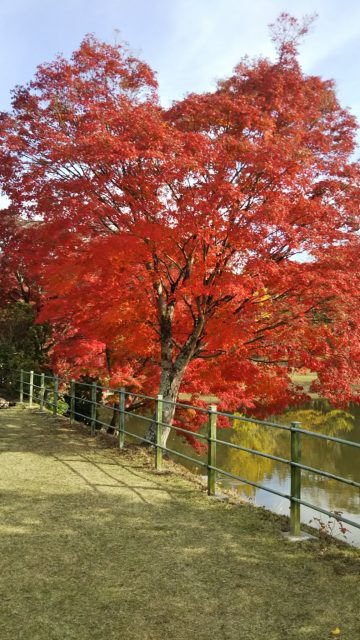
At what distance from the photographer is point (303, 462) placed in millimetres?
22562

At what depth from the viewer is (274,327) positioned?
10.6 m

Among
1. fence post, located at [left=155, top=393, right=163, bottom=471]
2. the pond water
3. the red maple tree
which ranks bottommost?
the pond water

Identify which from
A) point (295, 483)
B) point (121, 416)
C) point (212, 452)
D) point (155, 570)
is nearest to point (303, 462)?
point (121, 416)

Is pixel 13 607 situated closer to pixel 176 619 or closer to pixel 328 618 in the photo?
pixel 176 619

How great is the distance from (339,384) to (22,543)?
6960mm

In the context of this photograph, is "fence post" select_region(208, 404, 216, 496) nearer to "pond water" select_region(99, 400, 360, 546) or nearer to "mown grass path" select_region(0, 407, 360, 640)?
"mown grass path" select_region(0, 407, 360, 640)

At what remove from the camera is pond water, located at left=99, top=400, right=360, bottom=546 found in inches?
606

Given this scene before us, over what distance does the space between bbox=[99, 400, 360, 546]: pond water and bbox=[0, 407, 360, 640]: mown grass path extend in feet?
11.5

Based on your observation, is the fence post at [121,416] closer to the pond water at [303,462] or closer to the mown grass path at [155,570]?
the pond water at [303,462]

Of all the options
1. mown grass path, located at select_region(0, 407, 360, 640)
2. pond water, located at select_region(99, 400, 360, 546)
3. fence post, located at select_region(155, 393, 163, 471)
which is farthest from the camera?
pond water, located at select_region(99, 400, 360, 546)

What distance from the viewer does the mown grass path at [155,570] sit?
373 cm

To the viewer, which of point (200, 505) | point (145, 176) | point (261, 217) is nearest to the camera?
point (200, 505)

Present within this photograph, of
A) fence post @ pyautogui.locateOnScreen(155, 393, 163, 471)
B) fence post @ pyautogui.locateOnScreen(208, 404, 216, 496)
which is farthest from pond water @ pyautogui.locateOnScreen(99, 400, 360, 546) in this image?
fence post @ pyautogui.locateOnScreen(208, 404, 216, 496)

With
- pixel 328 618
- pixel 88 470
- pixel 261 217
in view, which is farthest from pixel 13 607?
pixel 261 217
